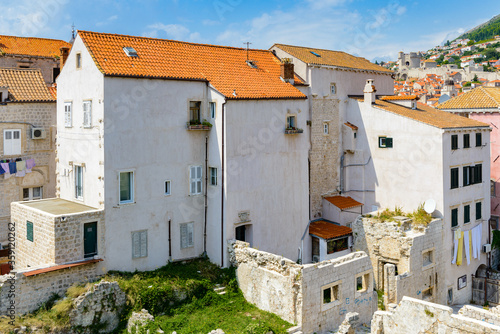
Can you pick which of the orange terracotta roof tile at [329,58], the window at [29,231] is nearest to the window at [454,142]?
the orange terracotta roof tile at [329,58]

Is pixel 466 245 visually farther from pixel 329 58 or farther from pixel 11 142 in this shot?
pixel 11 142

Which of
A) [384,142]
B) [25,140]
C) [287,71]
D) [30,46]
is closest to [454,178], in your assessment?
[384,142]

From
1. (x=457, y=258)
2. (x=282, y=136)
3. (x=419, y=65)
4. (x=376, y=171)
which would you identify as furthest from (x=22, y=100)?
(x=419, y=65)

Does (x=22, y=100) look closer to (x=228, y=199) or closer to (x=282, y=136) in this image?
(x=228, y=199)

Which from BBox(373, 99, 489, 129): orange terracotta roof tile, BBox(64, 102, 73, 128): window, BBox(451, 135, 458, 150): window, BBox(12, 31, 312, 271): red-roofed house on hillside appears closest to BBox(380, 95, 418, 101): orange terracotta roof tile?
BBox(373, 99, 489, 129): orange terracotta roof tile

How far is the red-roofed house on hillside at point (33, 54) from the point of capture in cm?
3620

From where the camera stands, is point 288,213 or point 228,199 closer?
point 228,199

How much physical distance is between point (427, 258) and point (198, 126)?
16878 mm

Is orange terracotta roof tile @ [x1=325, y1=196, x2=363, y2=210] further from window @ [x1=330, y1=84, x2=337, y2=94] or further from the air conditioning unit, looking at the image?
the air conditioning unit

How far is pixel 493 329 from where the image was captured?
55.5 ft

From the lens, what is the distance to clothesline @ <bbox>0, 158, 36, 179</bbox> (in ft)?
90.0

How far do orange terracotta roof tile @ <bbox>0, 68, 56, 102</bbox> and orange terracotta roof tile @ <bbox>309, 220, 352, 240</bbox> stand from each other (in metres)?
18.1

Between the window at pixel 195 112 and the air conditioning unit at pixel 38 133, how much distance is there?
30.7ft

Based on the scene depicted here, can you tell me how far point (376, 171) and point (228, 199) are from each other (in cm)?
1270
